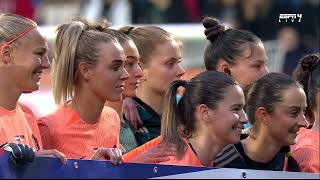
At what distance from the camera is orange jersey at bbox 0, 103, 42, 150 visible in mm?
4330

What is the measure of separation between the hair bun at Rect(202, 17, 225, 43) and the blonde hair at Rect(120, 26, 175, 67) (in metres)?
0.20

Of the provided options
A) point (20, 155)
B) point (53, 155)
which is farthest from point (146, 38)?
point (20, 155)

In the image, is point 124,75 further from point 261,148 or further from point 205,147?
point 261,148

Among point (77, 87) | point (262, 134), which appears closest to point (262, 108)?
point (262, 134)

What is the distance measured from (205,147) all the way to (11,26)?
947mm

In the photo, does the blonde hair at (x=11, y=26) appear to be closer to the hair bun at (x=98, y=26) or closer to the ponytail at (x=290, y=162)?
the hair bun at (x=98, y=26)

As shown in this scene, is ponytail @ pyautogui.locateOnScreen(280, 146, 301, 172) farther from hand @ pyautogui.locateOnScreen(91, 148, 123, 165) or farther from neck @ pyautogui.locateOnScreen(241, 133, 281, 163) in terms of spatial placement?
hand @ pyautogui.locateOnScreen(91, 148, 123, 165)

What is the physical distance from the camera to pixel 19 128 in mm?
4434

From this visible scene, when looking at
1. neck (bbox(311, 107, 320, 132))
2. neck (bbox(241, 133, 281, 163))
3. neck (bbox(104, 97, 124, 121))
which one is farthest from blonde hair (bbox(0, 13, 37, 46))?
neck (bbox(311, 107, 320, 132))

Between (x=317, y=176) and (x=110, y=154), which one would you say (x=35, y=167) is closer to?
(x=110, y=154)

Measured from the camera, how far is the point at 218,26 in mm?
5645

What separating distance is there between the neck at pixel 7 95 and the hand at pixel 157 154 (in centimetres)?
58

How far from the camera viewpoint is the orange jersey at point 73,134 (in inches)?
181

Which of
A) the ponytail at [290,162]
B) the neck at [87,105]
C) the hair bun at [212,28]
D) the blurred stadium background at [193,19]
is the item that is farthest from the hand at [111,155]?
the blurred stadium background at [193,19]
